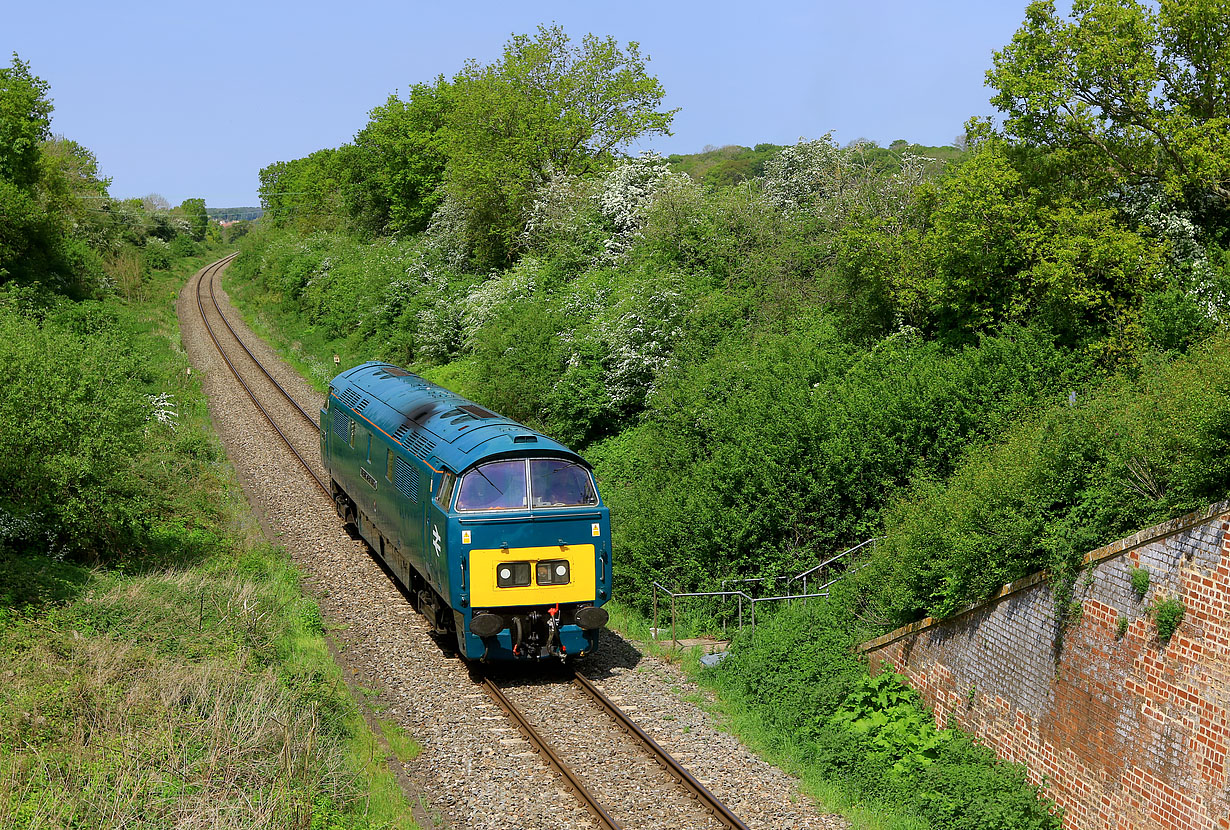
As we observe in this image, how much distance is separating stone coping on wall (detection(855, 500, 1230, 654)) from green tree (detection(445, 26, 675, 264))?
25.8m

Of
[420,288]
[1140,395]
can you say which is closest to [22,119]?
[420,288]

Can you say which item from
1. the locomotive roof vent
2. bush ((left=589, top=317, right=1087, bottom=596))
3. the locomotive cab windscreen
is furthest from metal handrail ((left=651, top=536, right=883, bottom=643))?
the locomotive roof vent

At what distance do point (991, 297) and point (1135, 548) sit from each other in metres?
9.17

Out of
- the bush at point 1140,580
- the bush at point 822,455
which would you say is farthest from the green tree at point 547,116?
the bush at point 1140,580

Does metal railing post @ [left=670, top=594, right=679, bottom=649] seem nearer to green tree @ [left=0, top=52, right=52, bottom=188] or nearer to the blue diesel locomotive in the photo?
the blue diesel locomotive

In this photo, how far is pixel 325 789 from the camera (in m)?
9.88

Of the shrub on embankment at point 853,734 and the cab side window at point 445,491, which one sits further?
the cab side window at point 445,491

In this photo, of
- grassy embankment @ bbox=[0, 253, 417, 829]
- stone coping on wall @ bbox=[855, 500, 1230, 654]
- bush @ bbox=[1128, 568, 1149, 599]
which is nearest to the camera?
stone coping on wall @ bbox=[855, 500, 1230, 654]

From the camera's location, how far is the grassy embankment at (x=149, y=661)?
9023 mm

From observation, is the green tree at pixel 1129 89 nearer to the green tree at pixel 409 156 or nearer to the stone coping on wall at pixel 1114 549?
the stone coping on wall at pixel 1114 549

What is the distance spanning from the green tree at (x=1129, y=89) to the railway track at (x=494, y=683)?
11.7 meters

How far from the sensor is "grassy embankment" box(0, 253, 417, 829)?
9023 millimetres

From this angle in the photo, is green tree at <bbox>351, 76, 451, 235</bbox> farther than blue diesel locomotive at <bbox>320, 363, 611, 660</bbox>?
Yes

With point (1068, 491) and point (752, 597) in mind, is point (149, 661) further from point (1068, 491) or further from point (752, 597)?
point (1068, 491)
